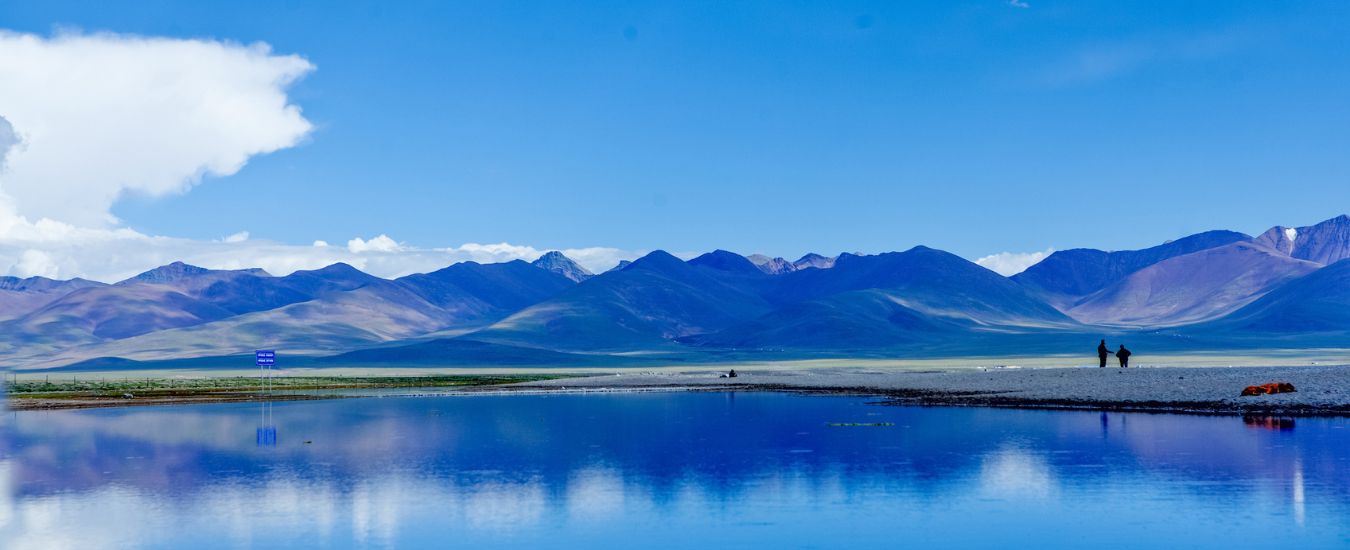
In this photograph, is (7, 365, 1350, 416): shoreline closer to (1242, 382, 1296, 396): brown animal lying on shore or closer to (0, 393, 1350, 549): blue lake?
(1242, 382, 1296, 396): brown animal lying on shore

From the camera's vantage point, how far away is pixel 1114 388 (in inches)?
2052

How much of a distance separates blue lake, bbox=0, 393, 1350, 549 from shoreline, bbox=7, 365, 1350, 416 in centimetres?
396

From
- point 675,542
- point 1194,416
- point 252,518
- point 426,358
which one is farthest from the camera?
point 426,358

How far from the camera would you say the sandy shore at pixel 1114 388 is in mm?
42031

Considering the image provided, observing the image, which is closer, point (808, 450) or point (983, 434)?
point (808, 450)

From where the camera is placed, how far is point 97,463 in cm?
3181

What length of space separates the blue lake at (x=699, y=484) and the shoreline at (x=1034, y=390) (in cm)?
396

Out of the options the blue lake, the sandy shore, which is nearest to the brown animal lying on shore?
the sandy shore

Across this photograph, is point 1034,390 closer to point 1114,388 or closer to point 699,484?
point 1114,388

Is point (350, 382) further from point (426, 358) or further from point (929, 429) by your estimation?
point (426, 358)

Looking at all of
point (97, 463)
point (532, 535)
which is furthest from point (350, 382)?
point (532, 535)

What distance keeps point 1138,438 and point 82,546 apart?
24.5m

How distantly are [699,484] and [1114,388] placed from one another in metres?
31.3

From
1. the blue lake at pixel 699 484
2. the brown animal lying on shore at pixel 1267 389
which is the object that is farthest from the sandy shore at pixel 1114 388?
the blue lake at pixel 699 484
